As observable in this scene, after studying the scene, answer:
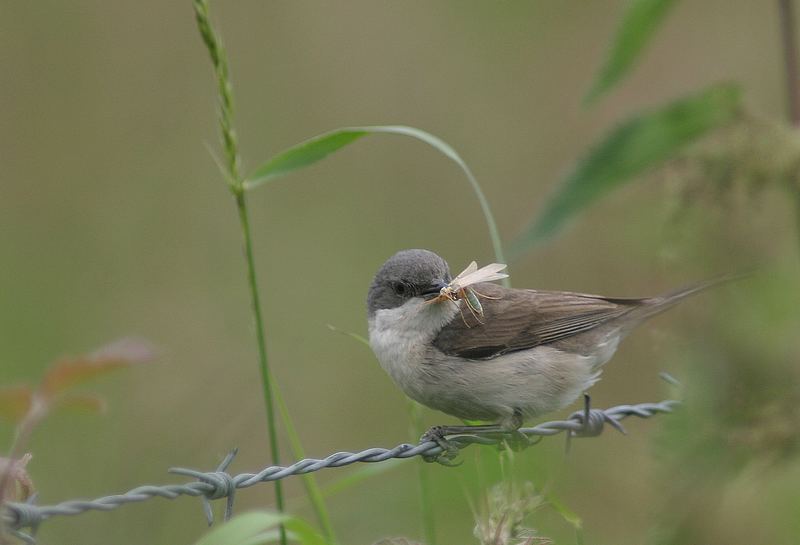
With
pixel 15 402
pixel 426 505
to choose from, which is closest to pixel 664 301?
pixel 426 505

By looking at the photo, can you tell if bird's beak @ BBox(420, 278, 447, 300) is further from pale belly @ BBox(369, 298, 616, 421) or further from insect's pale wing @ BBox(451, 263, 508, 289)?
insect's pale wing @ BBox(451, 263, 508, 289)

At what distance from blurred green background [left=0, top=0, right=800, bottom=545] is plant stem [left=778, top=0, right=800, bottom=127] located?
897 mm

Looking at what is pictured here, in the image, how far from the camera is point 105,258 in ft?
24.5

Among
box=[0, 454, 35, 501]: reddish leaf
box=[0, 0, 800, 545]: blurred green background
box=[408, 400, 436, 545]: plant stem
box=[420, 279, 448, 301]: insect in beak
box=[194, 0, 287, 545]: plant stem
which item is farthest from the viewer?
box=[0, 0, 800, 545]: blurred green background

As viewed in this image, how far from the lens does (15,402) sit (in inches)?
75.2

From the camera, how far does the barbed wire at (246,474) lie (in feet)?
7.78

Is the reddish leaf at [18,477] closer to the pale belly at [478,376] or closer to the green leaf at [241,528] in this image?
the green leaf at [241,528]

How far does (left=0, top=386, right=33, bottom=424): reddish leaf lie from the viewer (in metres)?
1.89

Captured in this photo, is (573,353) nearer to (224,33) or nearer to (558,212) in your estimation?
(558,212)

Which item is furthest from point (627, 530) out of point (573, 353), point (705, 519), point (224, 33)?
point (224, 33)

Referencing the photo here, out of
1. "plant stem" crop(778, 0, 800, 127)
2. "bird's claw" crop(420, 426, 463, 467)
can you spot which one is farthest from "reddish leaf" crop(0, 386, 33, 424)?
"plant stem" crop(778, 0, 800, 127)

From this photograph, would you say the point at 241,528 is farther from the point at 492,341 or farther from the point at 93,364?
the point at 492,341

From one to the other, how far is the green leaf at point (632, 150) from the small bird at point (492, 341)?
1.45ft

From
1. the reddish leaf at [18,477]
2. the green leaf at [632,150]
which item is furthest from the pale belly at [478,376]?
the reddish leaf at [18,477]
